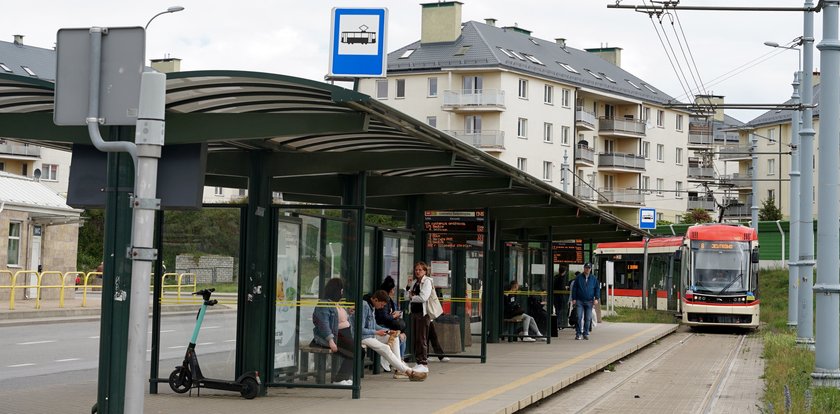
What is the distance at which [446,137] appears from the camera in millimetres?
12898

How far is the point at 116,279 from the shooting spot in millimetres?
10266

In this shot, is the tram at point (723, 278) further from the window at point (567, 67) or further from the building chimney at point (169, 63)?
the building chimney at point (169, 63)

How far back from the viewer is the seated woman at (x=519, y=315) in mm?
27281

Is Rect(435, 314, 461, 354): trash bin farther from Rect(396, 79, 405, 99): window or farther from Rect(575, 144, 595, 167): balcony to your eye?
Rect(575, 144, 595, 167): balcony

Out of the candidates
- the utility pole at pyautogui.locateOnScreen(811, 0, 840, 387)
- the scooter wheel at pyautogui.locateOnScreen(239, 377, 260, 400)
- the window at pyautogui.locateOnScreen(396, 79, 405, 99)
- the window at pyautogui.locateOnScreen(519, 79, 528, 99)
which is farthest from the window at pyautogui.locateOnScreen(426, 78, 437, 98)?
the scooter wheel at pyautogui.locateOnScreen(239, 377, 260, 400)

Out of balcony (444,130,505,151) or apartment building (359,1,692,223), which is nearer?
balcony (444,130,505,151)

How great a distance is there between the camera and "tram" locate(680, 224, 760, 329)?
123ft

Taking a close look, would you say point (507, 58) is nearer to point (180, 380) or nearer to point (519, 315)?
point (519, 315)

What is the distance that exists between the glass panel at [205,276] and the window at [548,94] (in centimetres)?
6838

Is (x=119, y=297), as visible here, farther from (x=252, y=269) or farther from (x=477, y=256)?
(x=477, y=256)

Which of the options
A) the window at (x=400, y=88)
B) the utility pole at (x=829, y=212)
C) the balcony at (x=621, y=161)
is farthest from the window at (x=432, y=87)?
the utility pole at (x=829, y=212)

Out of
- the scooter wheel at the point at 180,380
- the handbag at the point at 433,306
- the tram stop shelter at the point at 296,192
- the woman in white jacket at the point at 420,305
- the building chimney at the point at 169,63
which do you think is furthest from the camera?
the building chimney at the point at 169,63

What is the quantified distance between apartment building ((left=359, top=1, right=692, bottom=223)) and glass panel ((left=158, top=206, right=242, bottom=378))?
5961 centimetres

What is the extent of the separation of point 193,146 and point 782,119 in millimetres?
94580
